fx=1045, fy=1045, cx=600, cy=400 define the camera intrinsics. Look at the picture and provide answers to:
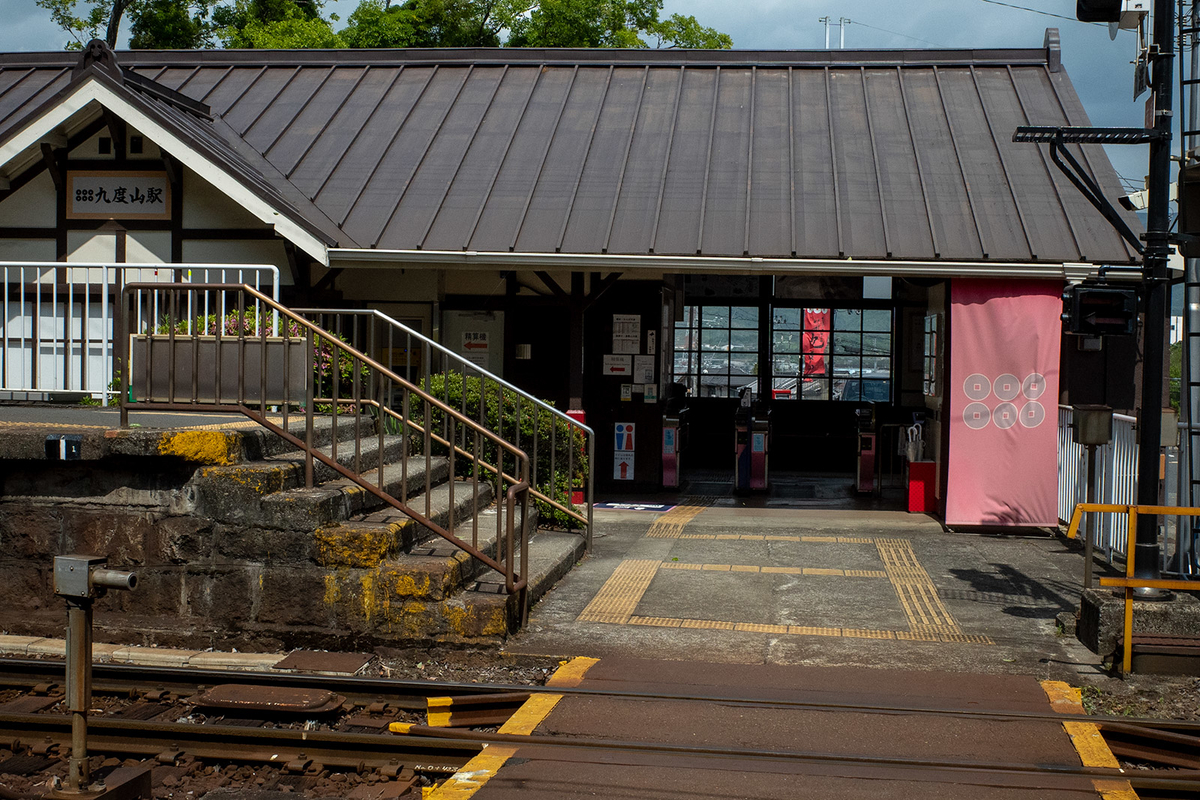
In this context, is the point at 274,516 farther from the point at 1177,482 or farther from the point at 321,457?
the point at 1177,482

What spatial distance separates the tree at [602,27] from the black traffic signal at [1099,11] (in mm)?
25474

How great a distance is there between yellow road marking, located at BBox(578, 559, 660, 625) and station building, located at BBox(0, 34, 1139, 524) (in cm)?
356

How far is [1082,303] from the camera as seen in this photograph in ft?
23.7

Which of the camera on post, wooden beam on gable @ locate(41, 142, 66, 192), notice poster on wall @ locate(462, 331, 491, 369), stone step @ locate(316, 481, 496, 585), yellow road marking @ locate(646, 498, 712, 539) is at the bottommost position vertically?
yellow road marking @ locate(646, 498, 712, 539)

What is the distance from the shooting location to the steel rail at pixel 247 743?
516 cm

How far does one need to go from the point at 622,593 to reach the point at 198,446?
10.9ft

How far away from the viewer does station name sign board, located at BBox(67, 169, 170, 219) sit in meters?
12.2

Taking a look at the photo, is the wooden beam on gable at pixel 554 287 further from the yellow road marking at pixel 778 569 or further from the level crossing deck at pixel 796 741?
the level crossing deck at pixel 796 741

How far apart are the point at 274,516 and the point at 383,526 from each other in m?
0.71

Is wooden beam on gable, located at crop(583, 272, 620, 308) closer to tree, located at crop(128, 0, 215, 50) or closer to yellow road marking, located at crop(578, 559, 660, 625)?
yellow road marking, located at crop(578, 559, 660, 625)

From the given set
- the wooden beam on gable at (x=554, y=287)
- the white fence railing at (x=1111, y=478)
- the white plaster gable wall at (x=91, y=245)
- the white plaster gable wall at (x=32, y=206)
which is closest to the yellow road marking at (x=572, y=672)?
the white fence railing at (x=1111, y=478)

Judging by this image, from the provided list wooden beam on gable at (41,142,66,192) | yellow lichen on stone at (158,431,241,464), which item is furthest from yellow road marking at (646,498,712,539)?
wooden beam on gable at (41,142,66,192)

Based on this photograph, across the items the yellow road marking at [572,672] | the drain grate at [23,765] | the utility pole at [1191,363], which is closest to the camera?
the drain grate at [23,765]

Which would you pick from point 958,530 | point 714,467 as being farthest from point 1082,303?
point 714,467
